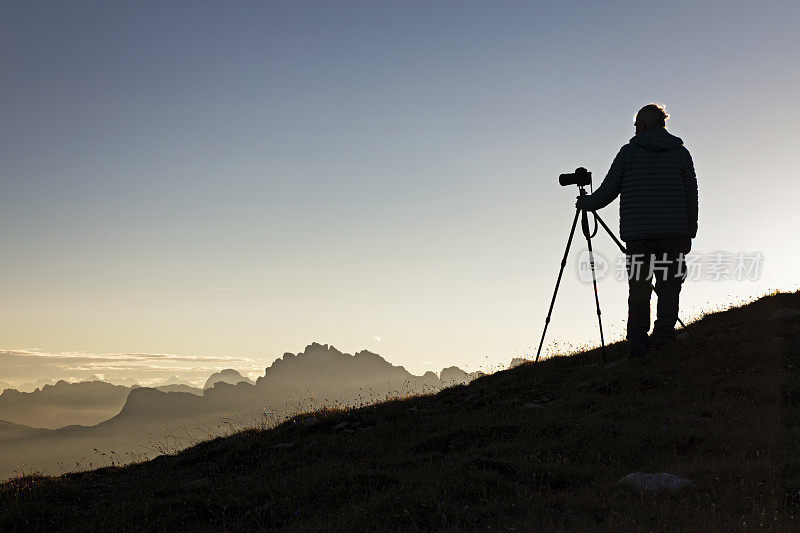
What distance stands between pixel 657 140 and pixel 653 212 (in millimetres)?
1524

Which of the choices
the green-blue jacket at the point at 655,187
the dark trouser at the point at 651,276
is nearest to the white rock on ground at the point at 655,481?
the dark trouser at the point at 651,276

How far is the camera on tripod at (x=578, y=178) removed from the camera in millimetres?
13469

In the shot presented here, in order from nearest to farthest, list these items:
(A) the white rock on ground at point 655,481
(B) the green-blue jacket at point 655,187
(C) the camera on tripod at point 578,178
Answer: (A) the white rock on ground at point 655,481, (B) the green-blue jacket at point 655,187, (C) the camera on tripod at point 578,178

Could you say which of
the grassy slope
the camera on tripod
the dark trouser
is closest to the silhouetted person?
the dark trouser

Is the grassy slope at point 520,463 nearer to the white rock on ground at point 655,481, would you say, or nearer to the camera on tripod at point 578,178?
the white rock on ground at point 655,481

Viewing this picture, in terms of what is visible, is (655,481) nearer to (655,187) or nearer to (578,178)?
(655,187)

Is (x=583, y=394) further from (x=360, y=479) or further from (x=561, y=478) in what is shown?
(x=360, y=479)

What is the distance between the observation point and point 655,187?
1245cm

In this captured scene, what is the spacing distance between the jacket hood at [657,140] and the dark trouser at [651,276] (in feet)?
6.25

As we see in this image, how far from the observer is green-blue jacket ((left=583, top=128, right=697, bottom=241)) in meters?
12.4

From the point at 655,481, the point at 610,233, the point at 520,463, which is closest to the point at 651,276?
the point at 610,233

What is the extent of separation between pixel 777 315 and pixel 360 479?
439 inches

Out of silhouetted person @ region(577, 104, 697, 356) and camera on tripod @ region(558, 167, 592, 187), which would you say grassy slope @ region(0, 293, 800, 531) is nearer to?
silhouetted person @ region(577, 104, 697, 356)

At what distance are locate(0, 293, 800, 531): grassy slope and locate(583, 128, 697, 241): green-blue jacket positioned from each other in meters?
2.62
